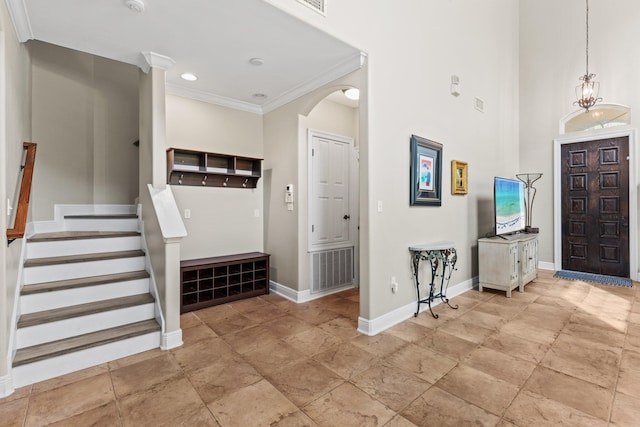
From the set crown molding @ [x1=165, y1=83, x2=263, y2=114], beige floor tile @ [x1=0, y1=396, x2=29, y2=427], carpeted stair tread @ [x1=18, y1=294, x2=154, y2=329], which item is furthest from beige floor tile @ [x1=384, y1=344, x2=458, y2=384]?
crown molding @ [x1=165, y1=83, x2=263, y2=114]

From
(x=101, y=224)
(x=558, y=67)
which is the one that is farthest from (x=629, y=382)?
(x=558, y=67)

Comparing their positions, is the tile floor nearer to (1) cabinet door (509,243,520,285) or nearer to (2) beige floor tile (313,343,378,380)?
(2) beige floor tile (313,343,378,380)

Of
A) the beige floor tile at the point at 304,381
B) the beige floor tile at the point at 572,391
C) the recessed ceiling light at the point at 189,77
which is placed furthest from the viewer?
the recessed ceiling light at the point at 189,77

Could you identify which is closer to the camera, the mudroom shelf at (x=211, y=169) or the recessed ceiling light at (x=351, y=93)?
the mudroom shelf at (x=211, y=169)

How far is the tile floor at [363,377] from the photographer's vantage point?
6.00ft

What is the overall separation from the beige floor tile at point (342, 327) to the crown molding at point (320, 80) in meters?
2.62

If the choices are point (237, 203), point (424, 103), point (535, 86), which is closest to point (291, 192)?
point (237, 203)

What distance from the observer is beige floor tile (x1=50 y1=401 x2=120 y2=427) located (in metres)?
1.77

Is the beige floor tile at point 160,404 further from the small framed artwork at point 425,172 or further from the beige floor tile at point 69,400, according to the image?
the small framed artwork at point 425,172

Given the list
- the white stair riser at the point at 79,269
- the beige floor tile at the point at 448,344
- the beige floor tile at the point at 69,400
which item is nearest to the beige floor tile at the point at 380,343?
the beige floor tile at the point at 448,344

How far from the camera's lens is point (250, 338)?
288 centimetres

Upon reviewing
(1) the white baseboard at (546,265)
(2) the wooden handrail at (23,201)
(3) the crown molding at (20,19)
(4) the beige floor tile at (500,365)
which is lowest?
(4) the beige floor tile at (500,365)

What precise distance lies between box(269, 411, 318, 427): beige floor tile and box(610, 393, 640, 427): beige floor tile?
175cm

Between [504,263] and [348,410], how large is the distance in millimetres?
3295
